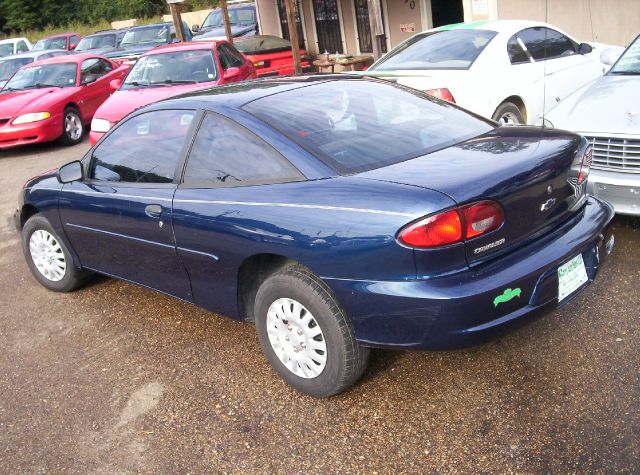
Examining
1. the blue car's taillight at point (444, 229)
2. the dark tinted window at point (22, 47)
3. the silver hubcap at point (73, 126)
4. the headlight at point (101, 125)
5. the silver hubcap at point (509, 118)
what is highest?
the dark tinted window at point (22, 47)

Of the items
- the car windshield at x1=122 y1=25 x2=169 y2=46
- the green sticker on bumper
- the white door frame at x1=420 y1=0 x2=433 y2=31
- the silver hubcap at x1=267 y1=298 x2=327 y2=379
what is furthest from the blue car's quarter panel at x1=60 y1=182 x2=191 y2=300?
the car windshield at x1=122 y1=25 x2=169 y2=46

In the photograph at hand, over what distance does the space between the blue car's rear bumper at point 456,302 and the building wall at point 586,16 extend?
9.25m

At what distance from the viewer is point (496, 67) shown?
7.01 meters

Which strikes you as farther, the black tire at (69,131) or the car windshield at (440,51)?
the black tire at (69,131)

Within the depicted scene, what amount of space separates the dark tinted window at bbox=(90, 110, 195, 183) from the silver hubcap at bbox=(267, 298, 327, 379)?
3.50 feet

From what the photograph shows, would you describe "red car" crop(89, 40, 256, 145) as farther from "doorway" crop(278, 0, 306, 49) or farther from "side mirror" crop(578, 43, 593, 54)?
"doorway" crop(278, 0, 306, 49)

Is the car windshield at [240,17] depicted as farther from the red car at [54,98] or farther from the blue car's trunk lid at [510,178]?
the blue car's trunk lid at [510,178]

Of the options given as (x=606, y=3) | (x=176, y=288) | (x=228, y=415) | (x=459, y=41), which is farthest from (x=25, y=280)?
(x=606, y=3)

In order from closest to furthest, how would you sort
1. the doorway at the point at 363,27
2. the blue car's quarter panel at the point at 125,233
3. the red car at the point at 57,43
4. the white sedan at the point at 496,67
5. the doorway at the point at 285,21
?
the blue car's quarter panel at the point at 125,233, the white sedan at the point at 496,67, the doorway at the point at 363,27, the doorway at the point at 285,21, the red car at the point at 57,43

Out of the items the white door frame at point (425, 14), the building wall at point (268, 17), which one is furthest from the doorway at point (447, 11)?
the building wall at point (268, 17)

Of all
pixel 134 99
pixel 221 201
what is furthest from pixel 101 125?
pixel 221 201

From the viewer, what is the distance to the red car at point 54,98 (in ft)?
37.9

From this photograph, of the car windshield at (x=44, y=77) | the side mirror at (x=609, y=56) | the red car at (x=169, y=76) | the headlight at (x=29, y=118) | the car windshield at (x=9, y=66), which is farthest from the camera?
the car windshield at (x=9, y=66)

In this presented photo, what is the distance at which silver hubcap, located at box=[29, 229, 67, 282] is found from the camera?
17.1 ft
